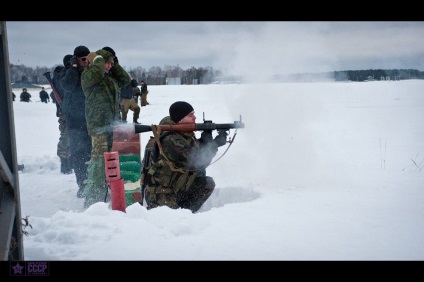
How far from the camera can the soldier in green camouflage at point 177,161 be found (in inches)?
163

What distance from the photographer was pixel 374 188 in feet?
14.7

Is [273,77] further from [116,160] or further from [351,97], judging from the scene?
[351,97]

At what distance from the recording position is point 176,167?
13.9 feet

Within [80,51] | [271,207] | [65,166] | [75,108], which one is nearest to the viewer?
[271,207]

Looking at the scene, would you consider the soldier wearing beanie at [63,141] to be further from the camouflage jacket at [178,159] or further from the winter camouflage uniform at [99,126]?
the camouflage jacket at [178,159]

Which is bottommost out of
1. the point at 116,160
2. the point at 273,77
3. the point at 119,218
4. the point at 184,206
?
the point at 184,206

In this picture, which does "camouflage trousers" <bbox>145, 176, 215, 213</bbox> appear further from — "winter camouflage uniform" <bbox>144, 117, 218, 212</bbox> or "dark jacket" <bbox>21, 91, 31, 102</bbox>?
"dark jacket" <bbox>21, 91, 31, 102</bbox>

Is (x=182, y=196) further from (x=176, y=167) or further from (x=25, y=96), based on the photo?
(x=25, y=96)

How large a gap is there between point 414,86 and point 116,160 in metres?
21.3
